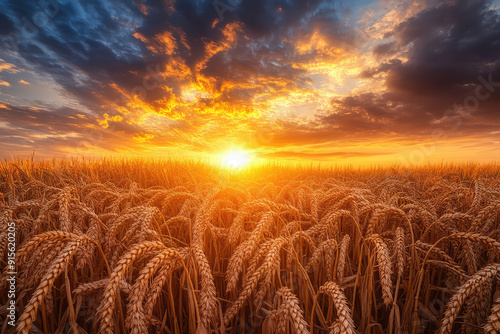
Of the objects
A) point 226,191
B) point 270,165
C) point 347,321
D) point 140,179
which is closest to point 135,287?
point 347,321

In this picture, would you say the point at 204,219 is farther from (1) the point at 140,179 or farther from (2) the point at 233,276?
(1) the point at 140,179

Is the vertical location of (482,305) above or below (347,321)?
below

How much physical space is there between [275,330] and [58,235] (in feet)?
4.95

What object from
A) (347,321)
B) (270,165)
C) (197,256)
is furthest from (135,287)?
(270,165)

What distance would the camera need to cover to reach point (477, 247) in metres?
2.33

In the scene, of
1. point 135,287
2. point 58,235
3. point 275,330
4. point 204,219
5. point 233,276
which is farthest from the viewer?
point 204,219

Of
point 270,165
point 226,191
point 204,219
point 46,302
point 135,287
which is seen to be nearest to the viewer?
point 135,287

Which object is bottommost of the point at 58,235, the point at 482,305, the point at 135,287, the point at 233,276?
the point at 482,305

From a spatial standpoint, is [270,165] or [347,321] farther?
[270,165]

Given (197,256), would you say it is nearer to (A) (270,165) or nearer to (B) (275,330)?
(B) (275,330)

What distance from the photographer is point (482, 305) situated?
Result: 1.51 metres

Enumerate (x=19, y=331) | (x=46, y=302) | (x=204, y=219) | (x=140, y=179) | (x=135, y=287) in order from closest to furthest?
(x=19, y=331) → (x=135, y=287) → (x=46, y=302) → (x=204, y=219) → (x=140, y=179)

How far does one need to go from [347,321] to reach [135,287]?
1.12 metres

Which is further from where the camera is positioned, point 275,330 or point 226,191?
point 226,191
